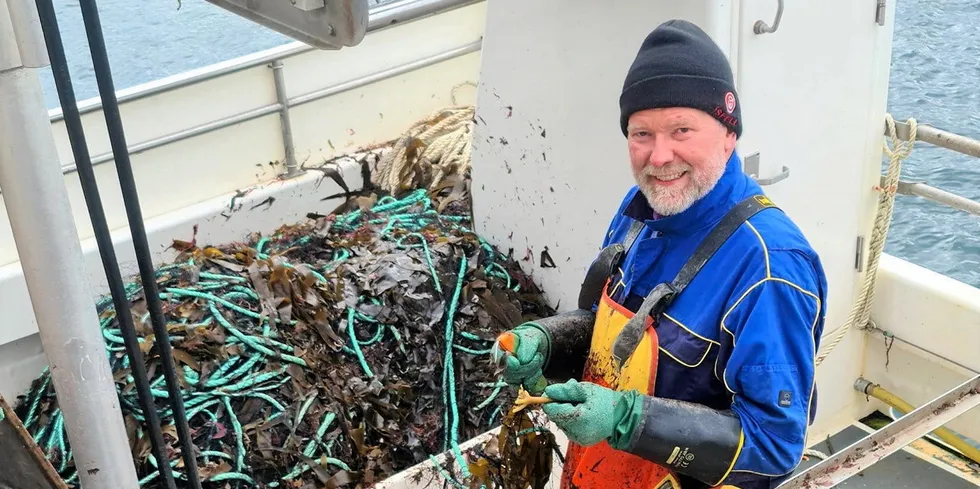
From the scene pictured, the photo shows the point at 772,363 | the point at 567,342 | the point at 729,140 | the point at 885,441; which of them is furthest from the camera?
the point at 885,441

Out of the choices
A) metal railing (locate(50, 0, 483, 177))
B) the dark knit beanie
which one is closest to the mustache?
the dark knit beanie

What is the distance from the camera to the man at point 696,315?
189cm

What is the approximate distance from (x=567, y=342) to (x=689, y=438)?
1.92 ft

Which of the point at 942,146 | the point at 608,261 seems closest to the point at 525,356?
the point at 608,261

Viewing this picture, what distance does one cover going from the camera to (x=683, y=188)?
2037mm

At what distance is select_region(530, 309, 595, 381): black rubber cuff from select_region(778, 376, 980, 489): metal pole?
0.59 meters

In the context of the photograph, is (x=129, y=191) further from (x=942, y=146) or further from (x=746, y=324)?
(x=942, y=146)

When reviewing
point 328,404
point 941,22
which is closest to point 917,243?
point 941,22

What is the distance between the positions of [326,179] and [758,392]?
3.35m

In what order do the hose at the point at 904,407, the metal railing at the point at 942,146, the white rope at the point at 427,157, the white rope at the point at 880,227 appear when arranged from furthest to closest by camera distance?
the white rope at the point at 427,157, the hose at the point at 904,407, the white rope at the point at 880,227, the metal railing at the point at 942,146

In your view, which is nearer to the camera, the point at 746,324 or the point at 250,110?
the point at 746,324

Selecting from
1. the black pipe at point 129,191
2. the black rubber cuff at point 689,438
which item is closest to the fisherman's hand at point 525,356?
the black rubber cuff at point 689,438

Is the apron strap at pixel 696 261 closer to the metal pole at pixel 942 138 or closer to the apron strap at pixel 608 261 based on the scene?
the apron strap at pixel 608 261

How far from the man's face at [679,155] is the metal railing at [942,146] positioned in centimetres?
190
